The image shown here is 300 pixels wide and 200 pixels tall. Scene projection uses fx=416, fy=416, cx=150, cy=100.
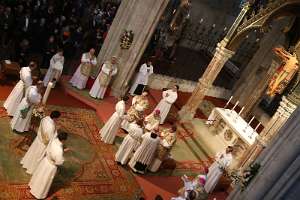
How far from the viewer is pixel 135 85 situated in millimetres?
15195

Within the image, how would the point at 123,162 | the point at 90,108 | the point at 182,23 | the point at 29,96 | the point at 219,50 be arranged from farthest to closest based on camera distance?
the point at 182,23 < the point at 219,50 < the point at 90,108 < the point at 123,162 < the point at 29,96

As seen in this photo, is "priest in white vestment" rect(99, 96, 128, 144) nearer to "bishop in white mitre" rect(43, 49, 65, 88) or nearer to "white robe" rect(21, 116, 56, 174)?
"bishop in white mitre" rect(43, 49, 65, 88)

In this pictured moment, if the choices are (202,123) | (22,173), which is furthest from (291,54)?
(22,173)

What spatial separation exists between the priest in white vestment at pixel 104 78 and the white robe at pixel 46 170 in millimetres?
5350

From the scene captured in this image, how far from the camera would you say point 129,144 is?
11.0 m

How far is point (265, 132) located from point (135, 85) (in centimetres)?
517

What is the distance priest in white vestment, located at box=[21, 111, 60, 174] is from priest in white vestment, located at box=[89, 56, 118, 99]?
4.68m

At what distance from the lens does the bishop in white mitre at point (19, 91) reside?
417 inches

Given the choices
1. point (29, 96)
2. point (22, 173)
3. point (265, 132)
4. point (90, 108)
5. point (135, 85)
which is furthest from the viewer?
point (135, 85)

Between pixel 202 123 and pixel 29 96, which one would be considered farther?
pixel 202 123

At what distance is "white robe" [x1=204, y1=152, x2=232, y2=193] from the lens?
459 inches

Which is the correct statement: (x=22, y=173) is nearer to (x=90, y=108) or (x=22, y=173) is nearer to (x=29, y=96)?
(x=29, y=96)

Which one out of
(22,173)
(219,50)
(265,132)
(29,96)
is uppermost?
(219,50)

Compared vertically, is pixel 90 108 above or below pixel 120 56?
below
